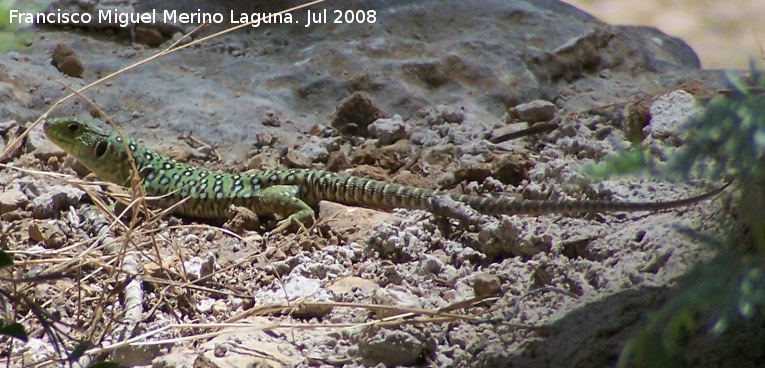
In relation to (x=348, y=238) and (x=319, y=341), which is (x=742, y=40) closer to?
(x=348, y=238)

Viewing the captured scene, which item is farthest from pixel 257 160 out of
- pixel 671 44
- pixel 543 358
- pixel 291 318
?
pixel 671 44

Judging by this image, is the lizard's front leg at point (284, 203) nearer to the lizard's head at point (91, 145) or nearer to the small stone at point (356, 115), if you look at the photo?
the small stone at point (356, 115)

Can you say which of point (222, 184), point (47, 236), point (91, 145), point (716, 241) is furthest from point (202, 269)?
point (716, 241)

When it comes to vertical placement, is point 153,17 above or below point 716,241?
below

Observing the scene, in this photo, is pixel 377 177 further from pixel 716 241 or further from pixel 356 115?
pixel 716 241

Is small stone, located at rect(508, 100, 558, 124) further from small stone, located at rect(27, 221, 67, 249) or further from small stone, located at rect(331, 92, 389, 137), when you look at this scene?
small stone, located at rect(27, 221, 67, 249)
